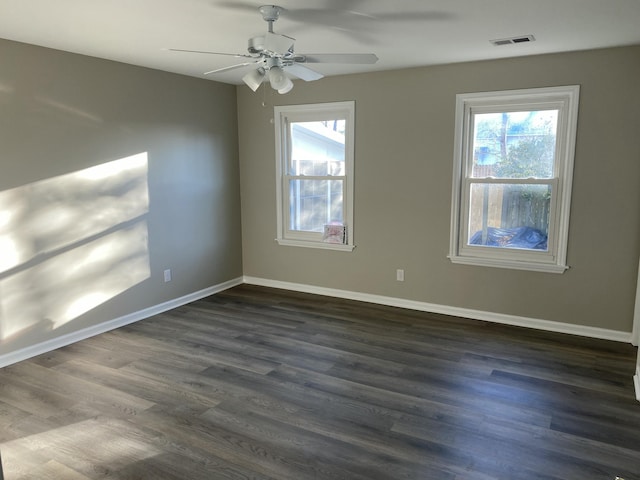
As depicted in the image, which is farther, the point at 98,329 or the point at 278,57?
the point at 98,329

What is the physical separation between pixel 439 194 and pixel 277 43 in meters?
2.50

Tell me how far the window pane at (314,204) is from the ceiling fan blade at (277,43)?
2571 mm

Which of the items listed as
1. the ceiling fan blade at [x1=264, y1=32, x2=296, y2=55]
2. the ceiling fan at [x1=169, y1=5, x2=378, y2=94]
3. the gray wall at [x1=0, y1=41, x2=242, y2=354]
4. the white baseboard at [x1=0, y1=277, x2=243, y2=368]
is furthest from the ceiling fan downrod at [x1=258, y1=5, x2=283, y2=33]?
the white baseboard at [x1=0, y1=277, x2=243, y2=368]

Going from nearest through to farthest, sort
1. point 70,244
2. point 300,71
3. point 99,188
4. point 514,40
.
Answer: point 300,71 < point 514,40 < point 70,244 < point 99,188

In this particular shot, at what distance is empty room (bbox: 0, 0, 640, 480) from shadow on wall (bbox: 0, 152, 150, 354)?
0.06 ft

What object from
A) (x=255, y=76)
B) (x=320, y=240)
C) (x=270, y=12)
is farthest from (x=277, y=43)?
(x=320, y=240)

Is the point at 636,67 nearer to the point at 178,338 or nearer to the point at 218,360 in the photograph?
the point at 218,360

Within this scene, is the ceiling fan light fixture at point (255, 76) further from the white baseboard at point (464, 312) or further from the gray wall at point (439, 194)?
the white baseboard at point (464, 312)

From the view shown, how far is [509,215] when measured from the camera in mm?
4352

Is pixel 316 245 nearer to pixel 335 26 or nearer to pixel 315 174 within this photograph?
pixel 315 174

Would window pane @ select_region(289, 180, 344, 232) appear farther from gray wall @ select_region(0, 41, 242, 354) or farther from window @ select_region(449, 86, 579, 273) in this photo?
window @ select_region(449, 86, 579, 273)

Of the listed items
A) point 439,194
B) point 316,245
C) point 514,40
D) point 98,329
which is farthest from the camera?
point 316,245

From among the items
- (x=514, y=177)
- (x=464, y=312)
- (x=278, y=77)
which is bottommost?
(x=464, y=312)

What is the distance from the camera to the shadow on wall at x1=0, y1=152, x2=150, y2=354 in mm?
3553
